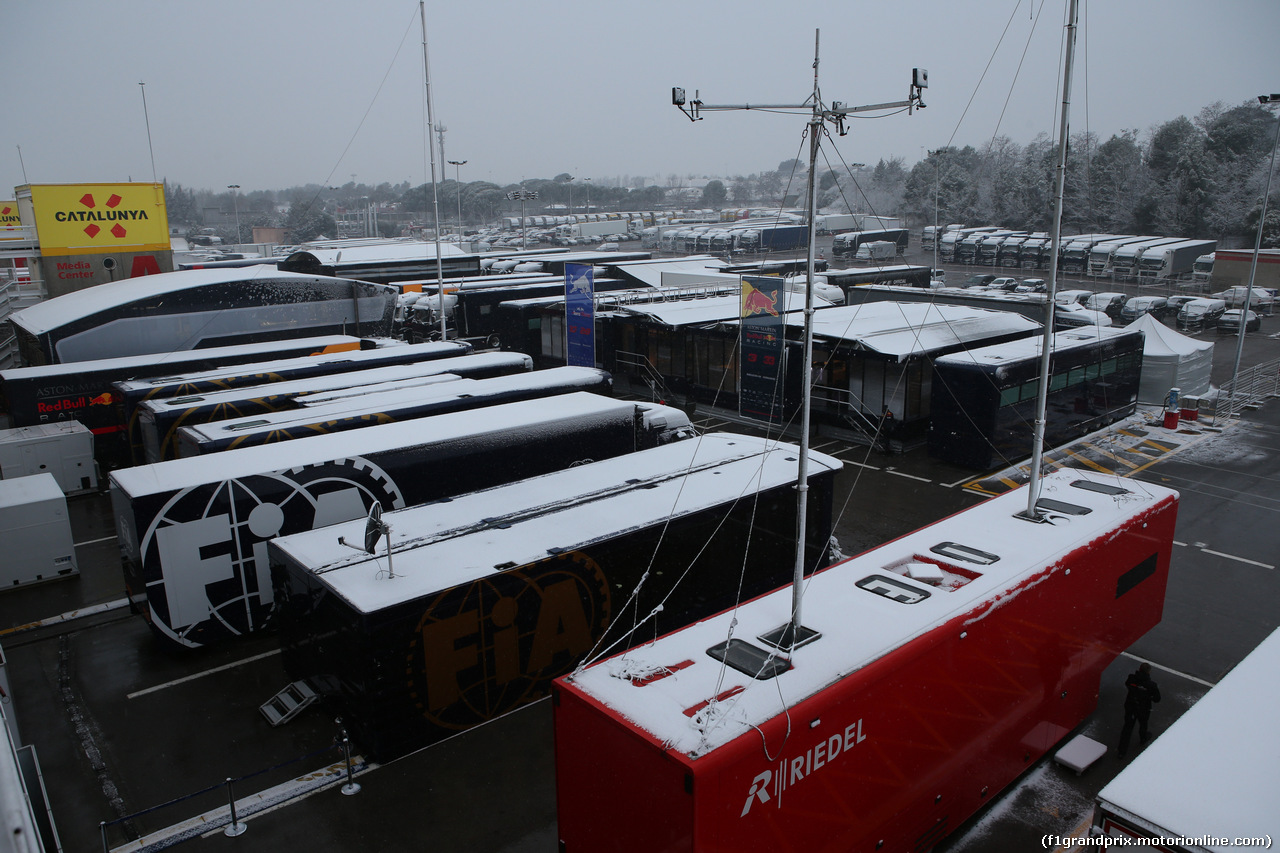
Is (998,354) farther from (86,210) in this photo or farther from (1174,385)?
(86,210)

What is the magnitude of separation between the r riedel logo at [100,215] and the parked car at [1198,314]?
162ft

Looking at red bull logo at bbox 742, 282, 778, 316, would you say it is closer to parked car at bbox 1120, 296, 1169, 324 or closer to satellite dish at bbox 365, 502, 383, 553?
satellite dish at bbox 365, 502, 383, 553

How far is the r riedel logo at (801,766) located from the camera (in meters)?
6.12

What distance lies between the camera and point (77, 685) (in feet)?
39.2

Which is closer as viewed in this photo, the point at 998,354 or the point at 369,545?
the point at 369,545

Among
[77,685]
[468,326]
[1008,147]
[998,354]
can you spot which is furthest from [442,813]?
[1008,147]

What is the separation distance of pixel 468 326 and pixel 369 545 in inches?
1111

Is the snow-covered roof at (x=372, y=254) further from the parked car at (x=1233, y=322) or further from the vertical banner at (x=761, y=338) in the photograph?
the parked car at (x=1233, y=322)

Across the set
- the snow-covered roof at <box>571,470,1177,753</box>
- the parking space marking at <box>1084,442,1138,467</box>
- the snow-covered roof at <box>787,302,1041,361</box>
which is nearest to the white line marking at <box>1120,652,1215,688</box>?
the snow-covered roof at <box>571,470,1177,753</box>

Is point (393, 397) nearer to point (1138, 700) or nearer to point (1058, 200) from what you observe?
point (1058, 200)

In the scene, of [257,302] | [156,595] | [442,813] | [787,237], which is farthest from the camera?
[787,237]

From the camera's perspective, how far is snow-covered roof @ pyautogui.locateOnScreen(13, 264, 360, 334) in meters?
25.9

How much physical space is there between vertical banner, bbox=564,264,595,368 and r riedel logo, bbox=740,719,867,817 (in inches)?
786

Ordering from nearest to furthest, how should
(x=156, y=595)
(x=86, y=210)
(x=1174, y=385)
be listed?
(x=156, y=595), (x=1174, y=385), (x=86, y=210)
